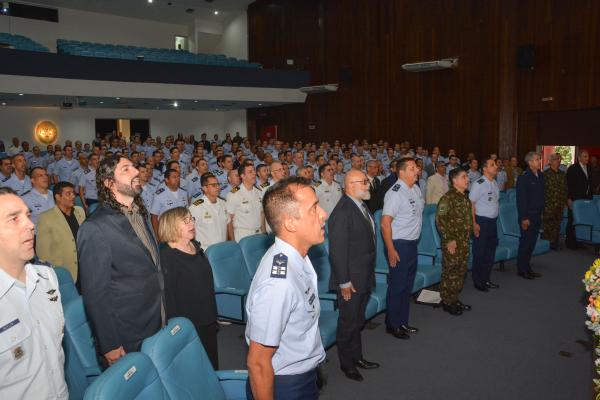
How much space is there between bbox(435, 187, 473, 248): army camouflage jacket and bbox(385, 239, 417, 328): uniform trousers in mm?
711

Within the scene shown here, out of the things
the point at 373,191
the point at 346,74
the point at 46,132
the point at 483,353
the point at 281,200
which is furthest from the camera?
the point at 46,132

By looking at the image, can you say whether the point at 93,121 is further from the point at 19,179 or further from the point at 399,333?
the point at 399,333

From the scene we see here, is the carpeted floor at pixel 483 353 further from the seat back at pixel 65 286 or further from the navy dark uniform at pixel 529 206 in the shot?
the seat back at pixel 65 286

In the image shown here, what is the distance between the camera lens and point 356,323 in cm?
331

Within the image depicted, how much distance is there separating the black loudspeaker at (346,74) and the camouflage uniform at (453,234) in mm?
11679

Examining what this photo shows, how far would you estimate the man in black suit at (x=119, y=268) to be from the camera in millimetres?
2201

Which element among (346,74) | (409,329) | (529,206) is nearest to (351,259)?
(409,329)

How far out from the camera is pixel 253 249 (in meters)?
4.17

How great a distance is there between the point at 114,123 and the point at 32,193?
50.1 ft

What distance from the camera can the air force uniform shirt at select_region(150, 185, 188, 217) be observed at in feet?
17.4

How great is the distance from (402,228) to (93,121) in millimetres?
17487

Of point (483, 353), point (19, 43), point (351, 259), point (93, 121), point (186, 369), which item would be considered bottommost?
point (483, 353)

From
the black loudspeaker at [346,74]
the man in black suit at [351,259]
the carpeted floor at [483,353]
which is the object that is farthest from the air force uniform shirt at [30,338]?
the black loudspeaker at [346,74]

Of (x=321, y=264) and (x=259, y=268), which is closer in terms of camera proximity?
(x=259, y=268)
